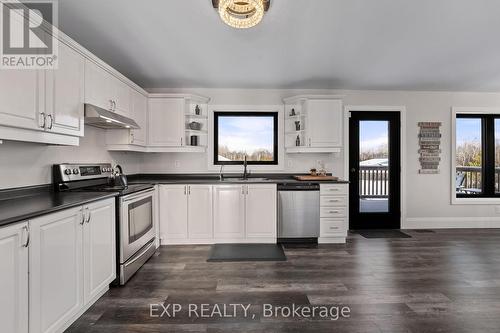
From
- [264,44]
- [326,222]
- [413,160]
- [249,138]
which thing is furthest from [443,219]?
[264,44]

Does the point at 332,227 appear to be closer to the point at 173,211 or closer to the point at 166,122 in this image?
the point at 173,211

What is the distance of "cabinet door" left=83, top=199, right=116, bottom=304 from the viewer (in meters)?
2.00

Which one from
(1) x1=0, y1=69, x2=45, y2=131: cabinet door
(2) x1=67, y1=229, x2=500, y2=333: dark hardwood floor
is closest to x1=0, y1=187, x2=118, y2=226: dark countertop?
(1) x1=0, y1=69, x2=45, y2=131: cabinet door

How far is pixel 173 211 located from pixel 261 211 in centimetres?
128

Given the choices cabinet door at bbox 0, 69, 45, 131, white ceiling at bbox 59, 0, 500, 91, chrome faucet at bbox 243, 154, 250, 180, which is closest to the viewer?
cabinet door at bbox 0, 69, 45, 131

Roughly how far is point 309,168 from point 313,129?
29.0 inches

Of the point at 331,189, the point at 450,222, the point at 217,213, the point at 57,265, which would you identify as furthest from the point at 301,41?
the point at 450,222

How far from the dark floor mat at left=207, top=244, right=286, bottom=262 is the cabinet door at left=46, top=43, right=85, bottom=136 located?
6.80 feet

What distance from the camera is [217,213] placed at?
12.3ft

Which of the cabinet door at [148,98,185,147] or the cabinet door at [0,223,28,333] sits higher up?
the cabinet door at [148,98,185,147]

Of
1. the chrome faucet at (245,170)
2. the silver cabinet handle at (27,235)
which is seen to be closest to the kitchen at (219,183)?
the silver cabinet handle at (27,235)

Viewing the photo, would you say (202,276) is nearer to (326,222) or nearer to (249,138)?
(326,222)

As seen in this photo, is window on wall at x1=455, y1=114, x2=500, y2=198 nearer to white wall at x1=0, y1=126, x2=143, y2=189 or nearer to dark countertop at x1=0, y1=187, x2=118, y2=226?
dark countertop at x1=0, y1=187, x2=118, y2=226

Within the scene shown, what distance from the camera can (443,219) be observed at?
4.67 m
